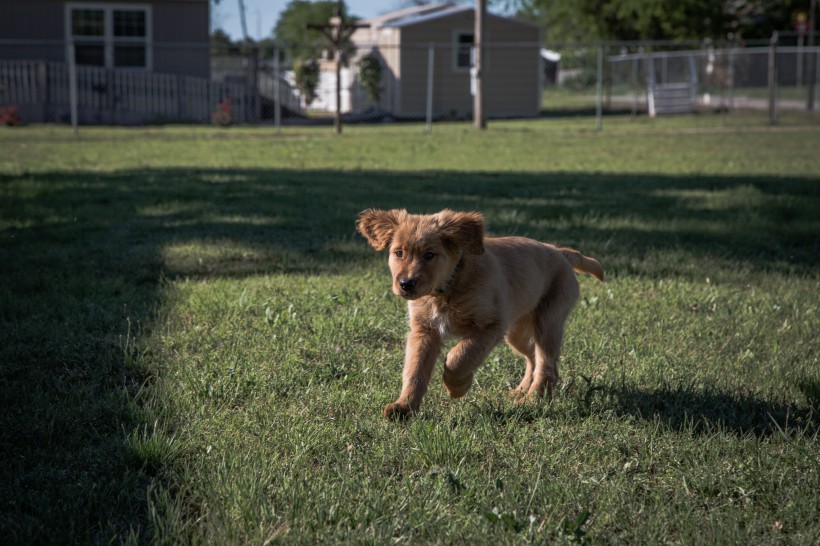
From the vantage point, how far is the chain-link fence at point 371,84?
2444 cm

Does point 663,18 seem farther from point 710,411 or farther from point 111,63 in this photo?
point 710,411

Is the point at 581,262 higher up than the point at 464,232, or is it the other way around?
the point at 464,232

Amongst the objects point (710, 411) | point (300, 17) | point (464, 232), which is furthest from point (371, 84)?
point (300, 17)

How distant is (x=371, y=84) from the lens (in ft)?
107

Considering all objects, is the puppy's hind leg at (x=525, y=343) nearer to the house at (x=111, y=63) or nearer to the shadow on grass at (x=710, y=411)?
the shadow on grass at (x=710, y=411)

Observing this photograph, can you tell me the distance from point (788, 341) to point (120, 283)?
4286mm

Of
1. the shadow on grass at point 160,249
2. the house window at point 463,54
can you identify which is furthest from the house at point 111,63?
the shadow on grass at point 160,249

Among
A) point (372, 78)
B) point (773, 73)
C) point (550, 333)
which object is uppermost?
point (372, 78)

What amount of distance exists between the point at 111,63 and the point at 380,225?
965 inches

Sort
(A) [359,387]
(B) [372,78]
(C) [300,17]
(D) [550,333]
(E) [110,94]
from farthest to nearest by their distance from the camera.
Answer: (C) [300,17], (B) [372,78], (E) [110,94], (D) [550,333], (A) [359,387]

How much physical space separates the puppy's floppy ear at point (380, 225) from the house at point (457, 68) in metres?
28.2

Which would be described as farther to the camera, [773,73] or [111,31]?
[111,31]

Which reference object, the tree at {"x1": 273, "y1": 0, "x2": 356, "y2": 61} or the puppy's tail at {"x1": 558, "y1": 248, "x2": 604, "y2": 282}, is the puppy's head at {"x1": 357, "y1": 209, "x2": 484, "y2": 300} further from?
the tree at {"x1": 273, "y1": 0, "x2": 356, "y2": 61}

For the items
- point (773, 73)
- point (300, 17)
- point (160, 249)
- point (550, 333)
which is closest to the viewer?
point (550, 333)
